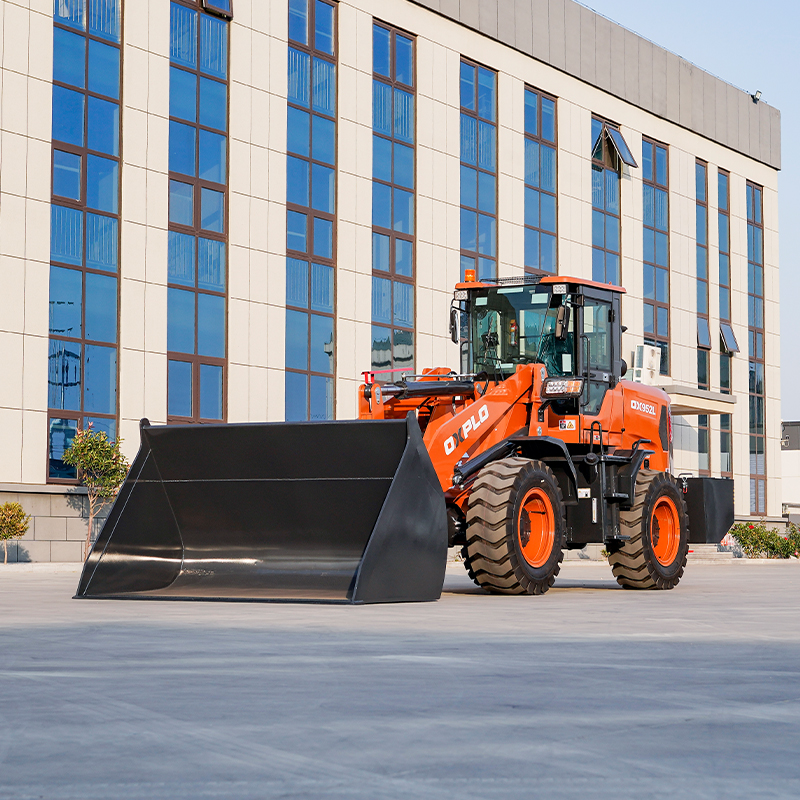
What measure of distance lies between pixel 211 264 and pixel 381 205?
651cm

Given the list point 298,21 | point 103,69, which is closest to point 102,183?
point 103,69

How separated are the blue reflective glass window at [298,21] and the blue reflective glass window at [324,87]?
0.77 meters

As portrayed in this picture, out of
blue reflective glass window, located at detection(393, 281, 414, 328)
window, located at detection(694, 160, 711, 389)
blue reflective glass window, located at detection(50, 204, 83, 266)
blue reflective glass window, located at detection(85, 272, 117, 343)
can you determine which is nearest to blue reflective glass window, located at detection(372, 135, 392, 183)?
blue reflective glass window, located at detection(393, 281, 414, 328)

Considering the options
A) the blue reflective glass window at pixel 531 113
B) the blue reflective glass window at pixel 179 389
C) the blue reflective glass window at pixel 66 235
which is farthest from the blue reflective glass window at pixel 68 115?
the blue reflective glass window at pixel 531 113

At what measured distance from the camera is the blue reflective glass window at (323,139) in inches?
→ 1339

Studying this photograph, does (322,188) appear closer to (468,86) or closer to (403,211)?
(403,211)

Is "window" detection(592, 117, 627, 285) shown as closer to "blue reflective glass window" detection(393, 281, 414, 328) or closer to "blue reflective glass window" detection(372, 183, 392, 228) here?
"blue reflective glass window" detection(393, 281, 414, 328)

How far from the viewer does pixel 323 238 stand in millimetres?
34094

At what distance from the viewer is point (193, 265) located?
101ft

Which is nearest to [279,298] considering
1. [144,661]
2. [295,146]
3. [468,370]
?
[295,146]

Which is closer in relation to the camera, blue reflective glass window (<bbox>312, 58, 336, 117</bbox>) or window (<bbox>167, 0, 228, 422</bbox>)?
window (<bbox>167, 0, 228, 422</bbox>)

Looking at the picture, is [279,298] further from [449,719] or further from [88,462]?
[449,719]

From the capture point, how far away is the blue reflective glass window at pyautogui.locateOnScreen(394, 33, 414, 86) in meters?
36.5

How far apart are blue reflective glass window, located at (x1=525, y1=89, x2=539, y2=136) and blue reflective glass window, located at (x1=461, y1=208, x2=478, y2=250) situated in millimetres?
4533
